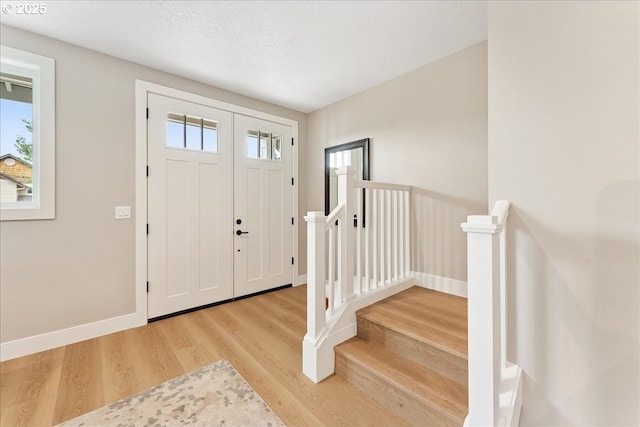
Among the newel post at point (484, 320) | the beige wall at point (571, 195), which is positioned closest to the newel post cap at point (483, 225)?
the newel post at point (484, 320)

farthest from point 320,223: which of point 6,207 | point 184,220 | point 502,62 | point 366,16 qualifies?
point 6,207

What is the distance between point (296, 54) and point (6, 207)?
2.70m

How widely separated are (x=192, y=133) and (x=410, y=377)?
3.07m

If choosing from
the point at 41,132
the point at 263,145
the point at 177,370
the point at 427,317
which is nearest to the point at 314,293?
the point at 427,317

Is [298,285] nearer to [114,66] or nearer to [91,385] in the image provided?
[91,385]

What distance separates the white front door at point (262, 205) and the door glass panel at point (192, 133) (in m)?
0.29

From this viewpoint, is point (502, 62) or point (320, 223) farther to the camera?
point (320, 223)

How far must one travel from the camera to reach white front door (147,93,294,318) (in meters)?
2.75

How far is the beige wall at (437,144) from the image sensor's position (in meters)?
2.33

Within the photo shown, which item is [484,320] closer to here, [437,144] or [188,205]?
[437,144]

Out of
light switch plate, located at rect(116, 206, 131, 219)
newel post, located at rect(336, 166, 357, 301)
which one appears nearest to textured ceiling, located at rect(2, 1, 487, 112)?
newel post, located at rect(336, 166, 357, 301)

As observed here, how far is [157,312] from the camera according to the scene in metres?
2.73

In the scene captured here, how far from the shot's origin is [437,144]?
2.57 m

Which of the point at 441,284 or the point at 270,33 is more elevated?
the point at 270,33
